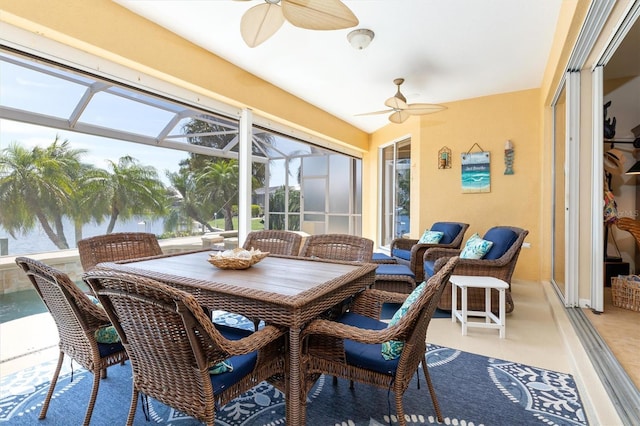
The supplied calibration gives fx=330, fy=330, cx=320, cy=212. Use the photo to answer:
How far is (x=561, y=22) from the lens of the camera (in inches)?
108

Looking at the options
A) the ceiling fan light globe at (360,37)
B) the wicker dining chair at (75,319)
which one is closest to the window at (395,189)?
the ceiling fan light globe at (360,37)

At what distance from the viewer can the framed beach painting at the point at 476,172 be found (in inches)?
194

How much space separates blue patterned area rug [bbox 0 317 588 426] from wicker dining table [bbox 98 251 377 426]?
42 centimetres

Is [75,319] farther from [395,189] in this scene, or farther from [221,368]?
[395,189]

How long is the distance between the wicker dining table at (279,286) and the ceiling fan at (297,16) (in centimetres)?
147

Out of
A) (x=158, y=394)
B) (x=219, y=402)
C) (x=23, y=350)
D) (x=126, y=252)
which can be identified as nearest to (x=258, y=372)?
(x=219, y=402)

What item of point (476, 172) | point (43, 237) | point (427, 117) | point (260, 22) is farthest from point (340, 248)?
point (427, 117)

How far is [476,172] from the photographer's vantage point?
5.00 m

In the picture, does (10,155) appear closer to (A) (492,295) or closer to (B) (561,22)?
(A) (492,295)

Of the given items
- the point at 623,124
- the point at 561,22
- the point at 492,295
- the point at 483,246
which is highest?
the point at 561,22

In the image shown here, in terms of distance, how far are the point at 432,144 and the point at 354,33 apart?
2846 mm

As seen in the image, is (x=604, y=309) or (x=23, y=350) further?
(x=604, y=309)

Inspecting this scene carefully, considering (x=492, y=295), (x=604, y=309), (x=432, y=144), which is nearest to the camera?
(x=604, y=309)

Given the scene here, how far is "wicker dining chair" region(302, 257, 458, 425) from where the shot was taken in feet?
4.57
